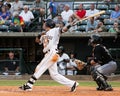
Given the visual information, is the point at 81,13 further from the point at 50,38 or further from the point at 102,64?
the point at 50,38

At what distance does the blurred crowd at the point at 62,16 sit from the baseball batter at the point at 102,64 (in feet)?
21.1

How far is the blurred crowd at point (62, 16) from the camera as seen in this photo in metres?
16.9

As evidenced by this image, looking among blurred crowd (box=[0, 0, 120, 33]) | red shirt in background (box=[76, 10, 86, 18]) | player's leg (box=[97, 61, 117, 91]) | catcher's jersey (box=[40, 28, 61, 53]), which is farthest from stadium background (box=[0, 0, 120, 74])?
catcher's jersey (box=[40, 28, 61, 53])

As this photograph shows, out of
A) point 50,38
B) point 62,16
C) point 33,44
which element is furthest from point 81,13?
point 50,38

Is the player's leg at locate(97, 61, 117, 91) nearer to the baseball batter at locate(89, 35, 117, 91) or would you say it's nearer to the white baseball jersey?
the baseball batter at locate(89, 35, 117, 91)

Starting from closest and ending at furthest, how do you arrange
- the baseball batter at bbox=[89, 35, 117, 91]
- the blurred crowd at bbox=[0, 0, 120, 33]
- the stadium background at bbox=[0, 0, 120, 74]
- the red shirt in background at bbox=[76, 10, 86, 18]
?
the baseball batter at bbox=[89, 35, 117, 91] → the blurred crowd at bbox=[0, 0, 120, 33] → the red shirt in background at bbox=[76, 10, 86, 18] → the stadium background at bbox=[0, 0, 120, 74]

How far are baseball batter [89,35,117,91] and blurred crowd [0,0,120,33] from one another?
21.1ft

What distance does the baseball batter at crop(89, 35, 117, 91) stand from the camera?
32.8 ft

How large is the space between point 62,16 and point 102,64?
24.4ft

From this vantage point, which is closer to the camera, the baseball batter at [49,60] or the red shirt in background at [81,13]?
the baseball batter at [49,60]

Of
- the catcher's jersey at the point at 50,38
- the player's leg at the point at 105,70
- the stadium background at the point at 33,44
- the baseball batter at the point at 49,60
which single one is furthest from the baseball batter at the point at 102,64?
the stadium background at the point at 33,44

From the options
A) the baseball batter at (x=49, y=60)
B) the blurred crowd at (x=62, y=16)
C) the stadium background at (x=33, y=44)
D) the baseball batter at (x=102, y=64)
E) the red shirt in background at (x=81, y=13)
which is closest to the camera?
the baseball batter at (x=49, y=60)

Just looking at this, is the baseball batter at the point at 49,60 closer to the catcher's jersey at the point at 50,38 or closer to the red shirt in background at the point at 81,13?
the catcher's jersey at the point at 50,38

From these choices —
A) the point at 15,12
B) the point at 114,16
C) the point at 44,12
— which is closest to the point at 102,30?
the point at 114,16
